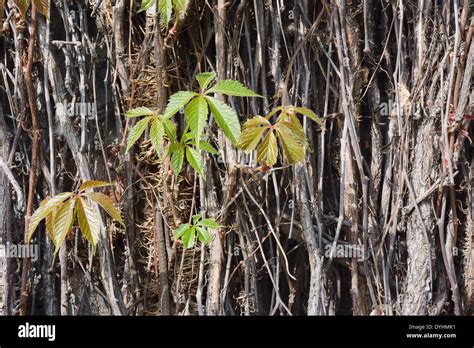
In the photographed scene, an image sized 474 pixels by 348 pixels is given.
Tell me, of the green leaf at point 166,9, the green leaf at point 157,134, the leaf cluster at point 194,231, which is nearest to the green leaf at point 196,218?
the leaf cluster at point 194,231

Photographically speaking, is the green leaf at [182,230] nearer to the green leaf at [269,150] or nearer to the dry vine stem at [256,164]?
the dry vine stem at [256,164]

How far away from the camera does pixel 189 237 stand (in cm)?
164

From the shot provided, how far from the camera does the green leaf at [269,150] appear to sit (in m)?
1.50

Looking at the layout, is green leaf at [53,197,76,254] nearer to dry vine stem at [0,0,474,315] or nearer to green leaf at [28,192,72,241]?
green leaf at [28,192,72,241]

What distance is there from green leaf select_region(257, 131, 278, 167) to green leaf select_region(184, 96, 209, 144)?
0.18 meters

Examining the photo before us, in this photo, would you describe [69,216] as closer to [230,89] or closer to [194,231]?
[194,231]

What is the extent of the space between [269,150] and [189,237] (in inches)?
13.5

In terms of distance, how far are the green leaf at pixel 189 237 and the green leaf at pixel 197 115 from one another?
33 centimetres

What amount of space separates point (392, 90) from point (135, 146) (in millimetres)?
829

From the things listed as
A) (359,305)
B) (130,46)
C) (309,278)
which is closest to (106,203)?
(130,46)

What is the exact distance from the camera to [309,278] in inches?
75.2

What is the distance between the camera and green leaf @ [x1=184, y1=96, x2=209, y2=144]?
4.64ft

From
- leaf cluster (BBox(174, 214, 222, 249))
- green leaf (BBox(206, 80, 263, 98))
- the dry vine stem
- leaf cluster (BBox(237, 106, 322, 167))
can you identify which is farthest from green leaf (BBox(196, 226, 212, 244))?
green leaf (BBox(206, 80, 263, 98))

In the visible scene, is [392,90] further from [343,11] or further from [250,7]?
[250,7]
